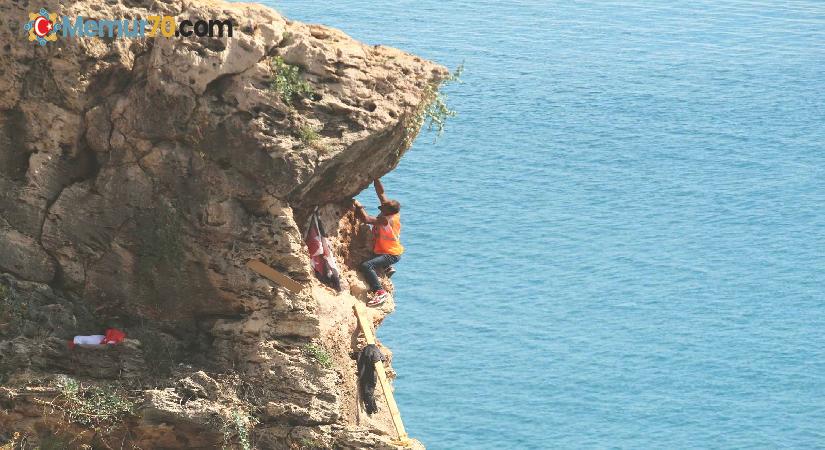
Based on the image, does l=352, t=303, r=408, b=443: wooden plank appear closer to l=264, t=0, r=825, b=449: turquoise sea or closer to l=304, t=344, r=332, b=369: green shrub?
l=304, t=344, r=332, b=369: green shrub

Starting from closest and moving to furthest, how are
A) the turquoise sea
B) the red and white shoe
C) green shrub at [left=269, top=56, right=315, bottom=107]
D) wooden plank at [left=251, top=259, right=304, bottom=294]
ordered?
green shrub at [left=269, top=56, right=315, bottom=107], wooden plank at [left=251, top=259, right=304, bottom=294], the red and white shoe, the turquoise sea

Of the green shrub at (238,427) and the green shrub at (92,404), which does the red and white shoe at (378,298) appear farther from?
the green shrub at (92,404)

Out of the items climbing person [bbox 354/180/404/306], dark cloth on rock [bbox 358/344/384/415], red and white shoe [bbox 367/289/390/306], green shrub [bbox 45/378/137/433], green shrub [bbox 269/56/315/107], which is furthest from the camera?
red and white shoe [bbox 367/289/390/306]

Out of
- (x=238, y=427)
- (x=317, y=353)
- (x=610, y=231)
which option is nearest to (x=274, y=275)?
(x=317, y=353)

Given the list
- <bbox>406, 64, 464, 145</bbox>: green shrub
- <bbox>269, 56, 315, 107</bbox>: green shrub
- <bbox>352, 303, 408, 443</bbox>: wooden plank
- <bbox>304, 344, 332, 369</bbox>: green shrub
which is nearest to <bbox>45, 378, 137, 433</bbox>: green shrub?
<bbox>304, 344, 332, 369</bbox>: green shrub

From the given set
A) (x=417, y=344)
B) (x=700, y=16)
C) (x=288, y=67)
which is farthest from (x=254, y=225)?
(x=700, y=16)

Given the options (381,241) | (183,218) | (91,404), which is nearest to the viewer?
(183,218)

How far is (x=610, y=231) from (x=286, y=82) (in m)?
18.3

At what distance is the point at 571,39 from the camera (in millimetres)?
39812

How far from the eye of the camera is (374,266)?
15.7 metres

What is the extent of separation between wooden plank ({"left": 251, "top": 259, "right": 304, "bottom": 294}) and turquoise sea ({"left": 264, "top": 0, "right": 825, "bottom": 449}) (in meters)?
11.3

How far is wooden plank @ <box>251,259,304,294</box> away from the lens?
1377 centimetres

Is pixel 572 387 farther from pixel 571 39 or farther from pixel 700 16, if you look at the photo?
pixel 700 16

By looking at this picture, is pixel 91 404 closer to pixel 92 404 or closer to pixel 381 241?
pixel 92 404
